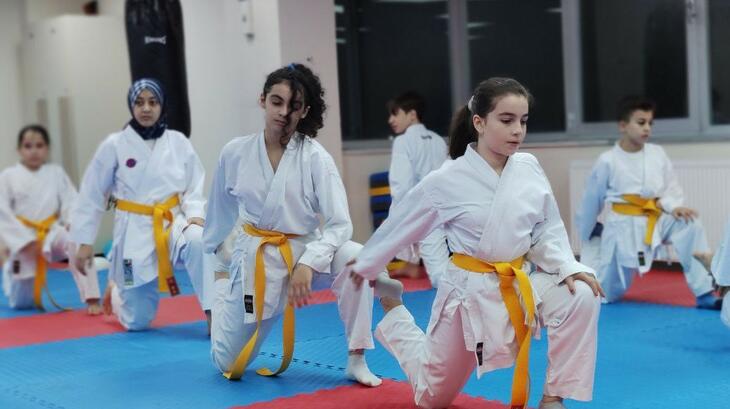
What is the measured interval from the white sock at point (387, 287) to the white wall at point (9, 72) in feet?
26.2

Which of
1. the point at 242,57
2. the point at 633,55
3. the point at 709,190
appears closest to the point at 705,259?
the point at 709,190

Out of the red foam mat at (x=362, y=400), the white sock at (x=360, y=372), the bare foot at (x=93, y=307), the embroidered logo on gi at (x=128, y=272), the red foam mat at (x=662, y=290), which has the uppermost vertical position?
the embroidered logo on gi at (x=128, y=272)

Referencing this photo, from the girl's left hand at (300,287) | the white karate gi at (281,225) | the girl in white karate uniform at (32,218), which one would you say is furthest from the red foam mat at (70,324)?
the girl's left hand at (300,287)

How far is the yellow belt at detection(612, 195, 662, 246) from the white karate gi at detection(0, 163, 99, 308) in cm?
343

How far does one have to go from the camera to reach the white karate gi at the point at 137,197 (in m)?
5.34

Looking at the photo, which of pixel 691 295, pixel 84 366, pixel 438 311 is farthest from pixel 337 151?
pixel 438 311

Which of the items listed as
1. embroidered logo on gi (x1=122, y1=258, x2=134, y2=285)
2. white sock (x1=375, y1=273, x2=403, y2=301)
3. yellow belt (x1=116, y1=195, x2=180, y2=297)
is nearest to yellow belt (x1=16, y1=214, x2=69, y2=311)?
embroidered logo on gi (x1=122, y1=258, x2=134, y2=285)

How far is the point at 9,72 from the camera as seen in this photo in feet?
34.9

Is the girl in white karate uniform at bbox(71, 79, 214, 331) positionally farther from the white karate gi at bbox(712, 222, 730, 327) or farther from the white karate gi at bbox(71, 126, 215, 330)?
the white karate gi at bbox(712, 222, 730, 327)

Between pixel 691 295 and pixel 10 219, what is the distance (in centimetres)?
428

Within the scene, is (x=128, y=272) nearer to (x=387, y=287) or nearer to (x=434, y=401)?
(x=387, y=287)

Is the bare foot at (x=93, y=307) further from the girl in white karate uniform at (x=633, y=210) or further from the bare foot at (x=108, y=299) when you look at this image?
the girl in white karate uniform at (x=633, y=210)

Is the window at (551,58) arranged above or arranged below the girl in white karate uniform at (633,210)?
above

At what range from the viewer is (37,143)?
6883 mm
